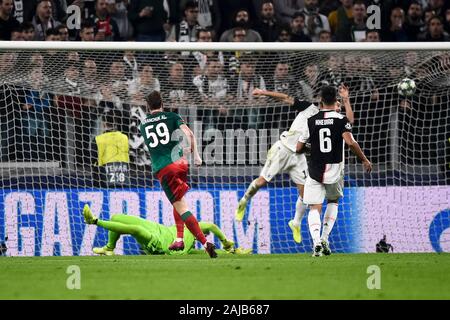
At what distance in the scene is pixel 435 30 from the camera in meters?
15.9

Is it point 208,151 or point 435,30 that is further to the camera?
point 435,30

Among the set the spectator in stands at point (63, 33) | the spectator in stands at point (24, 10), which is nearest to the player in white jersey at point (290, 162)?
the spectator in stands at point (63, 33)

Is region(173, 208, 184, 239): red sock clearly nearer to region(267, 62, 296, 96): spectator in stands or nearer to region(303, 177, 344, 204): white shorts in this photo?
region(303, 177, 344, 204): white shorts

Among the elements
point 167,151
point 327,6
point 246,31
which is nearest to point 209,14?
point 246,31

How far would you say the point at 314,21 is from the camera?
16.3 m

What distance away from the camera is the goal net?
13.4 meters

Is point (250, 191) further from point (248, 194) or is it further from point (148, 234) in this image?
point (148, 234)

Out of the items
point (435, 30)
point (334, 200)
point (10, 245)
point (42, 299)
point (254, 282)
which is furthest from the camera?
point (435, 30)

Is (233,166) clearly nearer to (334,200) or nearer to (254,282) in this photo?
(334,200)

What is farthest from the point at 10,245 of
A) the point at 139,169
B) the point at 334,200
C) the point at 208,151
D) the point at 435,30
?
the point at 435,30

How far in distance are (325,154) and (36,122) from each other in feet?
13.6

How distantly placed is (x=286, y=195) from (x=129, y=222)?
2506 mm

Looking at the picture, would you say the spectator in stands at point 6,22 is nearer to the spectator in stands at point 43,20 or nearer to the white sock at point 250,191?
the spectator in stands at point 43,20

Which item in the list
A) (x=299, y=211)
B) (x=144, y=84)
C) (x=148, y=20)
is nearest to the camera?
(x=299, y=211)
